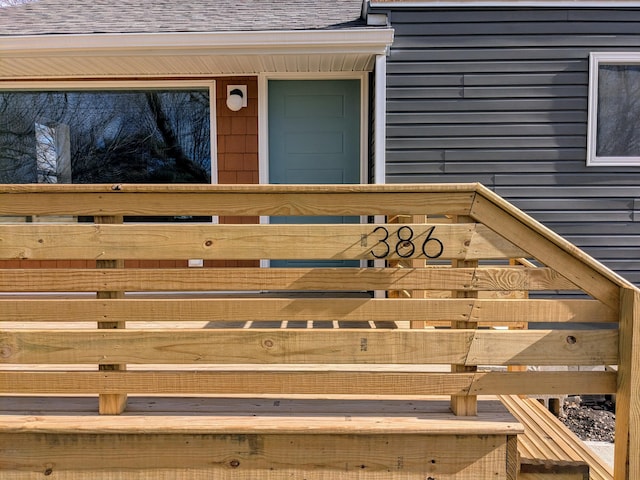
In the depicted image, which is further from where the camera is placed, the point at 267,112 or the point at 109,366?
the point at 267,112

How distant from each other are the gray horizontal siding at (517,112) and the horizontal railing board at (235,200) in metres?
2.28

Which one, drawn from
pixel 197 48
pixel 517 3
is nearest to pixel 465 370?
pixel 197 48

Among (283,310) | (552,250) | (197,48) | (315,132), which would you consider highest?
(197,48)

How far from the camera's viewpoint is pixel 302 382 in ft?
6.55

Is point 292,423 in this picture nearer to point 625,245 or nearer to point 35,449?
point 35,449

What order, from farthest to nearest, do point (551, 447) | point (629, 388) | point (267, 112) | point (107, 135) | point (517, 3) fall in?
point (107, 135) → point (267, 112) → point (517, 3) → point (551, 447) → point (629, 388)

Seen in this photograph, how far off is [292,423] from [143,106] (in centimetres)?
395

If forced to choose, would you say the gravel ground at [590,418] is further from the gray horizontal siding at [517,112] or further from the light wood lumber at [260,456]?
the light wood lumber at [260,456]

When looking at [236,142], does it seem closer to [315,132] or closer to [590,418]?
[315,132]

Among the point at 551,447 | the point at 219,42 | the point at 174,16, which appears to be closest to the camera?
the point at 551,447

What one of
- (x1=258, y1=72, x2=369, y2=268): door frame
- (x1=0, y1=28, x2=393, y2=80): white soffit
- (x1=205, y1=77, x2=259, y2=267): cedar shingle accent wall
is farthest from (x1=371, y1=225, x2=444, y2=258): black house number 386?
(x1=205, y1=77, x2=259, y2=267): cedar shingle accent wall

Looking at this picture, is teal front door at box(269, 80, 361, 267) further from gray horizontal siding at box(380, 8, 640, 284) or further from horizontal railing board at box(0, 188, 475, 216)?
horizontal railing board at box(0, 188, 475, 216)

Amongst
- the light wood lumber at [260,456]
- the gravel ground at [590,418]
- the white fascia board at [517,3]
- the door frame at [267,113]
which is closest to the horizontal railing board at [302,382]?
the light wood lumber at [260,456]

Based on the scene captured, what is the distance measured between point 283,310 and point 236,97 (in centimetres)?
315
